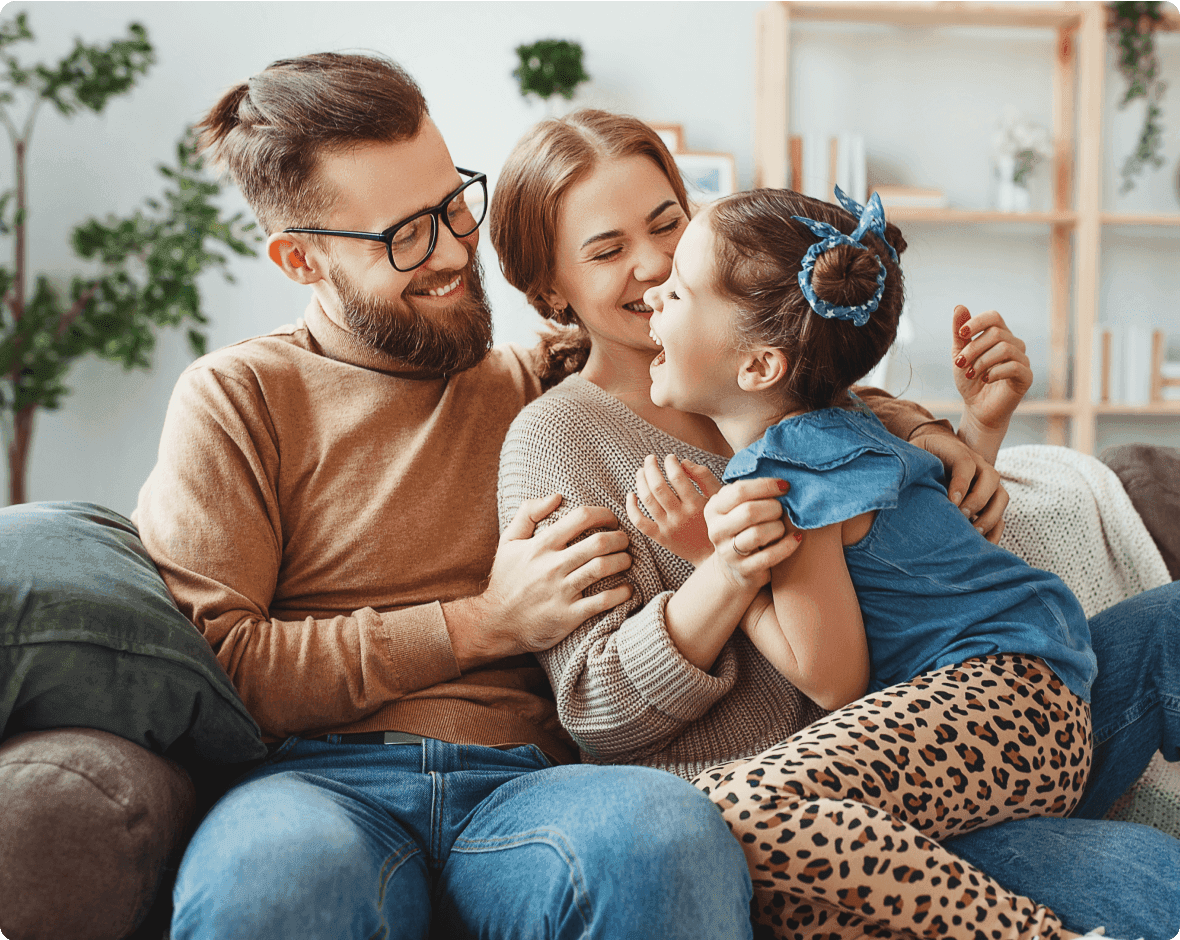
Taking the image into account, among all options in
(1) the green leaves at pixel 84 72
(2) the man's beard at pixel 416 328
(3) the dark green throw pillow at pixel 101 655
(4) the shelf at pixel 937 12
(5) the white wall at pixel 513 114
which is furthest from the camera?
(4) the shelf at pixel 937 12

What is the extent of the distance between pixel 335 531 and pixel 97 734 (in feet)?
1.36

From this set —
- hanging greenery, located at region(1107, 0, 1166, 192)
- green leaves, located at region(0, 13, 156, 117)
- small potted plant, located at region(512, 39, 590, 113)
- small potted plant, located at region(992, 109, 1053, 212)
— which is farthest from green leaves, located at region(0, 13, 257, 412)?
hanging greenery, located at region(1107, 0, 1166, 192)

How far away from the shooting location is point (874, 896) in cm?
93

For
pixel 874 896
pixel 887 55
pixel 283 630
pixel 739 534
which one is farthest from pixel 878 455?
pixel 887 55

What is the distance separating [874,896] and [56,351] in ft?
10.0

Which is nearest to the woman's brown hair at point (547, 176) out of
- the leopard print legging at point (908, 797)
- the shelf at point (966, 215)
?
the leopard print legging at point (908, 797)

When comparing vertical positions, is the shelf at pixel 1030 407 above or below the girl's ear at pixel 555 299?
below

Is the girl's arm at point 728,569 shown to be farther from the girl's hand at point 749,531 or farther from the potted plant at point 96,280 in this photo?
the potted plant at point 96,280

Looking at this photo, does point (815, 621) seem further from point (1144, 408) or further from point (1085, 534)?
point (1144, 408)

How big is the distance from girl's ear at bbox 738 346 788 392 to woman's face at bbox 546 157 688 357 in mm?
234

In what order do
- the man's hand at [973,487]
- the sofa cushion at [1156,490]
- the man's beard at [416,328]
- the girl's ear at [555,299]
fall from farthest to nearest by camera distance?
the sofa cushion at [1156,490], the girl's ear at [555,299], the man's beard at [416,328], the man's hand at [973,487]

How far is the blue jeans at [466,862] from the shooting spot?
2.81 ft

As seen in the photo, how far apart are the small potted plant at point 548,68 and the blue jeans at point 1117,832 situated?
2963 millimetres

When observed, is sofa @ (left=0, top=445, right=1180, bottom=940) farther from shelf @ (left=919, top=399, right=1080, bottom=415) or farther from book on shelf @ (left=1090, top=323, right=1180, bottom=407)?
book on shelf @ (left=1090, top=323, right=1180, bottom=407)
